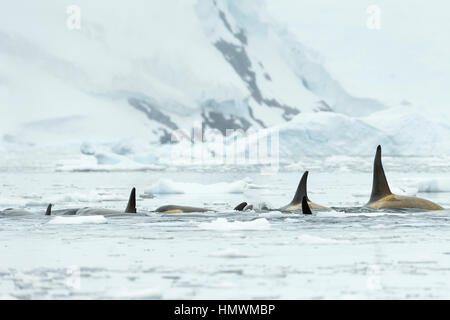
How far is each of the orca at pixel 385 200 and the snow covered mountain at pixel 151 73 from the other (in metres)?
67.2

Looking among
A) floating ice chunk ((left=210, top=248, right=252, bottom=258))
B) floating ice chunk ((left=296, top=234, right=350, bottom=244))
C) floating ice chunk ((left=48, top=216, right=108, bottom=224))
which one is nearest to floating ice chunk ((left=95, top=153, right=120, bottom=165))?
floating ice chunk ((left=48, top=216, right=108, bottom=224))

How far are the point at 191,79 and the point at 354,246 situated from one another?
86548 mm

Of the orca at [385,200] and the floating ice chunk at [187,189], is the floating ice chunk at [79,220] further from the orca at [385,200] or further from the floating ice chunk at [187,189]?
the floating ice chunk at [187,189]

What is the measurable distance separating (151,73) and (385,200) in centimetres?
8451

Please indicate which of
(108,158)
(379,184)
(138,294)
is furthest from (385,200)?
(108,158)

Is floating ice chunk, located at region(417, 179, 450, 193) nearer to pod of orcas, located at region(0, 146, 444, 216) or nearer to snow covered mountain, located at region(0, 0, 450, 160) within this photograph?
pod of orcas, located at region(0, 146, 444, 216)

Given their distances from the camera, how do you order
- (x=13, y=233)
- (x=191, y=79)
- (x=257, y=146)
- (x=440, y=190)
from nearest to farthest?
(x=13, y=233)
(x=440, y=190)
(x=257, y=146)
(x=191, y=79)

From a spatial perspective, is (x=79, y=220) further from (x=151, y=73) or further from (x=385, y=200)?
(x=151, y=73)

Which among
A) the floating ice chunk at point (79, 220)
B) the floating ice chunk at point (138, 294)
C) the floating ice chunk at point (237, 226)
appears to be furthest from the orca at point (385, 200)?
the floating ice chunk at point (138, 294)

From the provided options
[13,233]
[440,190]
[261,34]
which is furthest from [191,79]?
[13,233]
